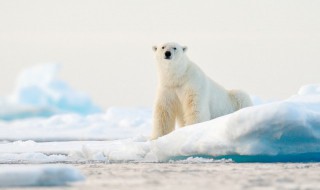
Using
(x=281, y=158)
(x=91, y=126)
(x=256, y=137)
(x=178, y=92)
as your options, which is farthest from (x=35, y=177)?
(x=91, y=126)

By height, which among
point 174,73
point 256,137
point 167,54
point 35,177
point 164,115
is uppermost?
point 167,54

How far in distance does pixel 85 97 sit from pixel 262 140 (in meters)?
23.0

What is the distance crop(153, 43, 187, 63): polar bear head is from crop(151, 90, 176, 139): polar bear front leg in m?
0.46

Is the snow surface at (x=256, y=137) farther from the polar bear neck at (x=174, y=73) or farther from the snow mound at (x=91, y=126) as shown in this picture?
the snow mound at (x=91, y=126)

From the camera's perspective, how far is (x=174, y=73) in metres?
8.78

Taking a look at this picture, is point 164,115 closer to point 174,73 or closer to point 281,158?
point 174,73

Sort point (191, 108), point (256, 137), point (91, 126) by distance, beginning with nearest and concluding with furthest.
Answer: point (256, 137), point (191, 108), point (91, 126)

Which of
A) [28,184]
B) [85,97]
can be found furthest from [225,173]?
[85,97]

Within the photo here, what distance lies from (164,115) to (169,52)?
0.80 m

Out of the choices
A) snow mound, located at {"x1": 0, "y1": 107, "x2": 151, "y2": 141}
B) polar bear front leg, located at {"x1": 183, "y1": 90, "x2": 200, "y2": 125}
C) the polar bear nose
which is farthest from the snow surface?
snow mound, located at {"x1": 0, "y1": 107, "x2": 151, "y2": 141}

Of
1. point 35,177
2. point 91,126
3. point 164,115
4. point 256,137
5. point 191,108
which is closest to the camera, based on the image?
Result: point 35,177

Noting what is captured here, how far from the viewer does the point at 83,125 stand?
22188 mm

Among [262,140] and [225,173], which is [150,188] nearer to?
[225,173]

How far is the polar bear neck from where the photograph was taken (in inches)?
346
